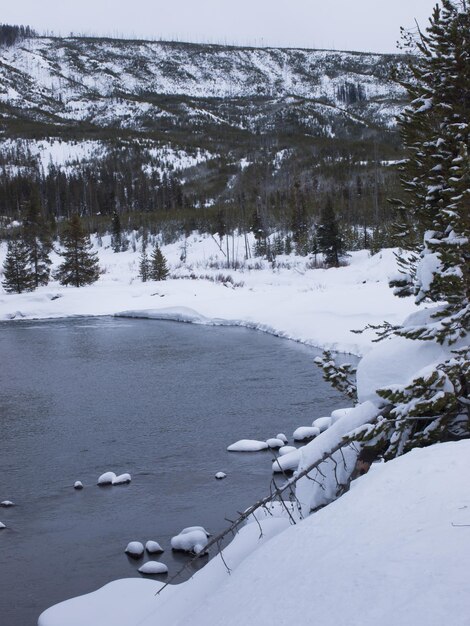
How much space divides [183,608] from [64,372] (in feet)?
45.0

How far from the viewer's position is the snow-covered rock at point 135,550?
6.37 m

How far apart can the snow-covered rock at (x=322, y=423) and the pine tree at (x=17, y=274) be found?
33453 millimetres

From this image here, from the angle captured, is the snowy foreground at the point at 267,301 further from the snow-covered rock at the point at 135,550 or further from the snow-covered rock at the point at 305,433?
the snow-covered rock at the point at 135,550

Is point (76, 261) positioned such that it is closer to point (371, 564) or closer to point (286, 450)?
point (286, 450)

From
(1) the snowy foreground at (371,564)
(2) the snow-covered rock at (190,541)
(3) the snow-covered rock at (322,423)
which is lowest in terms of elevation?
(2) the snow-covered rock at (190,541)

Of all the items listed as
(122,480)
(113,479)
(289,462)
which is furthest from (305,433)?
(113,479)

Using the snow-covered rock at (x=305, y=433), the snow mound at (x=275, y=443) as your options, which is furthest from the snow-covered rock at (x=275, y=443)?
the snow-covered rock at (x=305, y=433)

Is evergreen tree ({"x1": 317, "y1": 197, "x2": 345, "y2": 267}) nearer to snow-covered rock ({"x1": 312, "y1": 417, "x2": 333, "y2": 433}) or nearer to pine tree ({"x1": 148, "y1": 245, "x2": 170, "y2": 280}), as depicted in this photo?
pine tree ({"x1": 148, "y1": 245, "x2": 170, "y2": 280})

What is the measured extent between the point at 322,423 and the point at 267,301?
59.8 feet

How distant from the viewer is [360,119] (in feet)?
498

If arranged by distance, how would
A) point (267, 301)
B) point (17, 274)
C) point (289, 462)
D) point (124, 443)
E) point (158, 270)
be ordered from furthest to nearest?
point (158, 270) → point (17, 274) → point (267, 301) → point (124, 443) → point (289, 462)

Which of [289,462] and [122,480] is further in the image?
[122,480]

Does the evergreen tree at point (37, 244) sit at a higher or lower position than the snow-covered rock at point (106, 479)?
higher

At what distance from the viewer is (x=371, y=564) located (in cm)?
246
